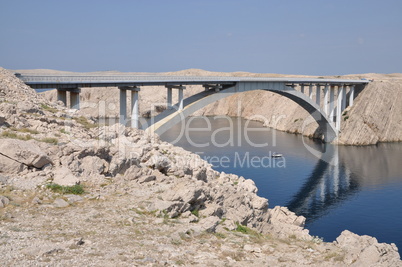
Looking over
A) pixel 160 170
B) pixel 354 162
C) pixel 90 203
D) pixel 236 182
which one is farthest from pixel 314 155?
pixel 90 203

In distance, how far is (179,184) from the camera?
12.8m

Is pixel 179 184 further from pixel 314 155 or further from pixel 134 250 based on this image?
pixel 314 155

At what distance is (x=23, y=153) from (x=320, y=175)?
31.3 metres

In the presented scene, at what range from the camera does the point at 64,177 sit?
38.1 ft

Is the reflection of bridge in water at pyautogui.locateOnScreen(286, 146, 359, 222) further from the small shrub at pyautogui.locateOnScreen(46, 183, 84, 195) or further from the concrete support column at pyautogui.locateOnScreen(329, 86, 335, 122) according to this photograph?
the small shrub at pyautogui.locateOnScreen(46, 183, 84, 195)

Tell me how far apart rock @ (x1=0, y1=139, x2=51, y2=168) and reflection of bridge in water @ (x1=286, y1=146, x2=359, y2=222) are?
1961 centimetres

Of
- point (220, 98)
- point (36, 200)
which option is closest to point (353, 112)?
point (220, 98)

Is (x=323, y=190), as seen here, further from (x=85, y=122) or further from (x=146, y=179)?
(x=146, y=179)

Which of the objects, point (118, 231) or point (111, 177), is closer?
point (118, 231)

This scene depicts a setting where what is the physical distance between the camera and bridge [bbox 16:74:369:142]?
24.1 metres

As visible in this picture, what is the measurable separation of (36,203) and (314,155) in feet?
132

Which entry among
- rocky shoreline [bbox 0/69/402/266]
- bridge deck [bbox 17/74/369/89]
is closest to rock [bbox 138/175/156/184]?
rocky shoreline [bbox 0/69/402/266]

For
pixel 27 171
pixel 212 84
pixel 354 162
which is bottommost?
pixel 354 162

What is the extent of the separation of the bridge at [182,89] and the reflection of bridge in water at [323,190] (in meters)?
10.4
